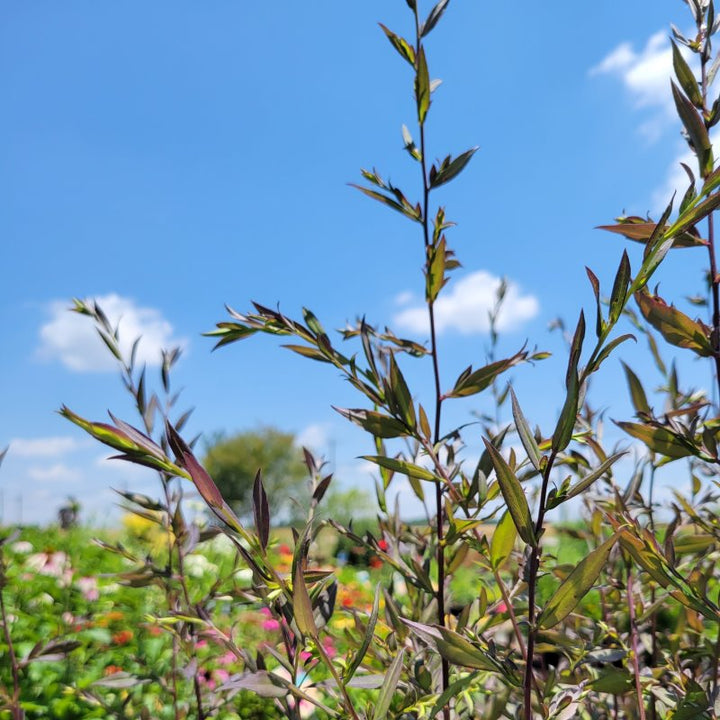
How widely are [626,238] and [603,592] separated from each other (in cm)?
107

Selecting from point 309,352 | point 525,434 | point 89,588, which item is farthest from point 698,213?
point 89,588

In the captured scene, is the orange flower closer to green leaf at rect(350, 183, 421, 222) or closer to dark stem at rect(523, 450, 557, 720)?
green leaf at rect(350, 183, 421, 222)

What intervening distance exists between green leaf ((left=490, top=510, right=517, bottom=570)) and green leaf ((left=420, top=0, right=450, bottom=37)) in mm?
1038

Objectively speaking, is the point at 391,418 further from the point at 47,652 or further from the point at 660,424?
the point at 47,652

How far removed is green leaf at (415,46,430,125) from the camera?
144cm

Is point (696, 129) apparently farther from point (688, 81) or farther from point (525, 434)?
point (525, 434)

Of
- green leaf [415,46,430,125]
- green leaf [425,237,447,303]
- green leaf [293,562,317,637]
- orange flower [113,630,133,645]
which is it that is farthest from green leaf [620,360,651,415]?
orange flower [113,630,133,645]

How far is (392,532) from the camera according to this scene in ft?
5.41

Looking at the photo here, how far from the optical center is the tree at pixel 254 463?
742 inches

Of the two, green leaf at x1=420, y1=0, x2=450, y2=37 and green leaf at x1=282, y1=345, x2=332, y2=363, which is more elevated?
green leaf at x1=420, y1=0, x2=450, y2=37

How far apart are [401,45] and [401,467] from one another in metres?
0.90

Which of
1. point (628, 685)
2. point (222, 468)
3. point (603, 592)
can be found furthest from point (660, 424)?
point (222, 468)

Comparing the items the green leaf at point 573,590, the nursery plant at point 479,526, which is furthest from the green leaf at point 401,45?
the green leaf at point 573,590

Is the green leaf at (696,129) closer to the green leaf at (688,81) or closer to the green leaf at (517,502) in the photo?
the green leaf at (688,81)
